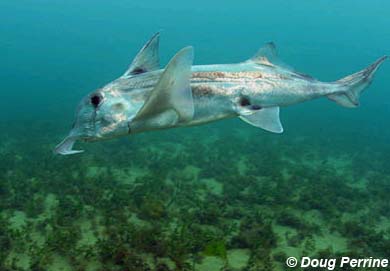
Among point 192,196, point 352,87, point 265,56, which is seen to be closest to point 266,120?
point 265,56

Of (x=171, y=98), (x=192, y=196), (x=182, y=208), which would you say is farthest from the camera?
(x=192, y=196)

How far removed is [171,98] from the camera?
9.98ft

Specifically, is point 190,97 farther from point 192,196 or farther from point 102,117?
point 192,196

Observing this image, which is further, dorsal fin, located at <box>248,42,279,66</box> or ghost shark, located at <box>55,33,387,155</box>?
dorsal fin, located at <box>248,42,279,66</box>

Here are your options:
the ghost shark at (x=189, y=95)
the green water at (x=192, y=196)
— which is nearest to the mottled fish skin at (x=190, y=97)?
the ghost shark at (x=189, y=95)

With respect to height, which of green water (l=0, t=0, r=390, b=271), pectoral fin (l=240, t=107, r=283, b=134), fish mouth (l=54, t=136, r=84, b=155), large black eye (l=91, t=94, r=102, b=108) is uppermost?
large black eye (l=91, t=94, r=102, b=108)

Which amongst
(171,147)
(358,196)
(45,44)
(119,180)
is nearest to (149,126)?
(119,180)

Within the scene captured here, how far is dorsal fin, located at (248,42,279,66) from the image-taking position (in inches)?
168

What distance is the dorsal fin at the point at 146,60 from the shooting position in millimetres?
3617

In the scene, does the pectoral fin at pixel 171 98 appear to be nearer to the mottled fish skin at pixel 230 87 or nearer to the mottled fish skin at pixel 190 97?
the mottled fish skin at pixel 190 97

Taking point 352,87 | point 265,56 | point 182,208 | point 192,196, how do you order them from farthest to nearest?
1. point 192,196
2. point 182,208
3. point 352,87
4. point 265,56

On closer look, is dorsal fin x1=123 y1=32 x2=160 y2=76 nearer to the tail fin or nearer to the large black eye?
the large black eye

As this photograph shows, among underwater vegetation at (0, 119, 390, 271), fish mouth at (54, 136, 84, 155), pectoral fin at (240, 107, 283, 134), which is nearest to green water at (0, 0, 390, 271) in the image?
underwater vegetation at (0, 119, 390, 271)

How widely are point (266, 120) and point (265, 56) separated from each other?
2.71ft
